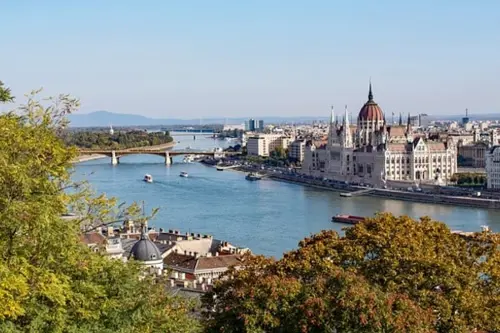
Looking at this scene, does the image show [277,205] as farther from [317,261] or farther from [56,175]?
[56,175]

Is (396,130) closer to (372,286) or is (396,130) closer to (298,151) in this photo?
(298,151)

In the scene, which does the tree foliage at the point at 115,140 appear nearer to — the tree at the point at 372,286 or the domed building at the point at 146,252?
the domed building at the point at 146,252

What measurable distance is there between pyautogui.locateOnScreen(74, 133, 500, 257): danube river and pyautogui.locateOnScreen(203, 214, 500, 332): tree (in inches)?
Result: 291

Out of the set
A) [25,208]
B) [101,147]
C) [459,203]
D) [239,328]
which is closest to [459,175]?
[459,203]

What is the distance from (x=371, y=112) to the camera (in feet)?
167

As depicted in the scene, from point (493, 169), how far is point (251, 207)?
12441mm

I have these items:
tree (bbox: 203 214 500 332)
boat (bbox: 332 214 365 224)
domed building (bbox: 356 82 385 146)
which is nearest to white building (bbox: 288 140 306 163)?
domed building (bbox: 356 82 385 146)

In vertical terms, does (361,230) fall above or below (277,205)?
above

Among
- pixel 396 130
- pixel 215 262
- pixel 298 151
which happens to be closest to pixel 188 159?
pixel 298 151

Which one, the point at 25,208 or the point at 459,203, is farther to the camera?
the point at 459,203

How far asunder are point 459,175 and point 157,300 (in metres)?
38.1

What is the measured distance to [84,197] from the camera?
592cm

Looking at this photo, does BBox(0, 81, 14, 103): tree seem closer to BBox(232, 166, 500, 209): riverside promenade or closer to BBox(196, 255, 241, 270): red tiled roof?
BBox(196, 255, 241, 270): red tiled roof

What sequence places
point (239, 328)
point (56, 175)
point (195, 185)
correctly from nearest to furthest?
point (56, 175)
point (239, 328)
point (195, 185)
